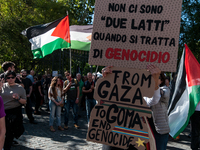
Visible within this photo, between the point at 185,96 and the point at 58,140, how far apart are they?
349cm

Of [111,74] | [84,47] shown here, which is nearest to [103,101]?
[111,74]

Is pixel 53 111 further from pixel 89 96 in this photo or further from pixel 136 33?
pixel 136 33

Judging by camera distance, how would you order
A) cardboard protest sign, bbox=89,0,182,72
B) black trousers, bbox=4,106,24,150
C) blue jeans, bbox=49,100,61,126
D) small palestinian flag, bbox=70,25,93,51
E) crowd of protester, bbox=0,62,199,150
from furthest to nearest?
small palestinian flag, bbox=70,25,93,51 < blue jeans, bbox=49,100,61,126 < black trousers, bbox=4,106,24,150 < crowd of protester, bbox=0,62,199,150 < cardboard protest sign, bbox=89,0,182,72

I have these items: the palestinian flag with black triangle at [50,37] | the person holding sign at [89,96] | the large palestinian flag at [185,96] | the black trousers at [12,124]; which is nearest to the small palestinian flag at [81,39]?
Result: the palestinian flag with black triangle at [50,37]

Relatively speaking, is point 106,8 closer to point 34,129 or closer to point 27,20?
point 34,129

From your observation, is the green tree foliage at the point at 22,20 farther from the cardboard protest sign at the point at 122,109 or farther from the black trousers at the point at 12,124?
the cardboard protest sign at the point at 122,109

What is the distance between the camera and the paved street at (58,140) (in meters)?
5.23

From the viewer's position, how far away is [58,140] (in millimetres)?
5781

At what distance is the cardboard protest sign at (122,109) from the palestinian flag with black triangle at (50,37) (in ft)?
16.1

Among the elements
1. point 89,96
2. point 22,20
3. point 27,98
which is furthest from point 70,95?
point 22,20

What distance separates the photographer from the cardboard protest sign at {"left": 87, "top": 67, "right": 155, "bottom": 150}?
221cm

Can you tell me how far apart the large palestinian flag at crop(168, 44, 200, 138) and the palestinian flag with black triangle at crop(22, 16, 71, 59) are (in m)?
3.57

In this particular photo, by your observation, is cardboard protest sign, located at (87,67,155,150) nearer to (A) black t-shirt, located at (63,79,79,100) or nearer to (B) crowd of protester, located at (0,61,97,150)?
(B) crowd of protester, located at (0,61,97,150)

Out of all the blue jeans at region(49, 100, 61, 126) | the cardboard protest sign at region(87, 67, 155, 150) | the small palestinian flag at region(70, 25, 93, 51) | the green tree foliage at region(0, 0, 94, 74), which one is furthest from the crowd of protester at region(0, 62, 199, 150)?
the green tree foliage at region(0, 0, 94, 74)
